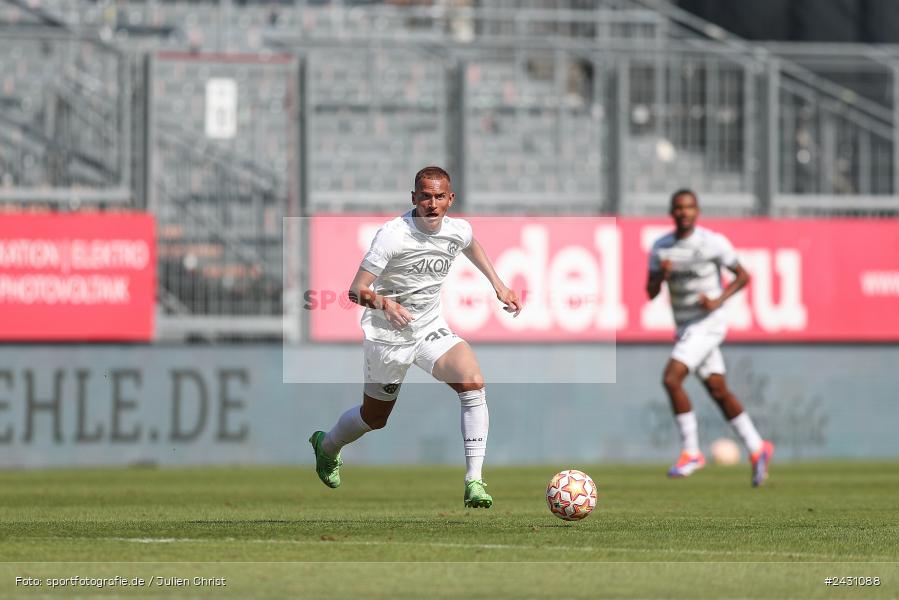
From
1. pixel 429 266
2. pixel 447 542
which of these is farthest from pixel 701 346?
pixel 447 542

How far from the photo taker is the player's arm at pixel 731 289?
1433 centimetres

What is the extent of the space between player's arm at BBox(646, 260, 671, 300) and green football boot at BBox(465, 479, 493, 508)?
17.3 feet

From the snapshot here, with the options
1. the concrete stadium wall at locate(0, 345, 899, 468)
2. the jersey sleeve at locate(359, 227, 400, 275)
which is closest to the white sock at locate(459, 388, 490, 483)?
the jersey sleeve at locate(359, 227, 400, 275)

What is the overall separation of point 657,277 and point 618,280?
6.30 m

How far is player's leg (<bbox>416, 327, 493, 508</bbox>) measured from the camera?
9.73m

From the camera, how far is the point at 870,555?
26.0 feet

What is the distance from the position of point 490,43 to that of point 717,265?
726cm

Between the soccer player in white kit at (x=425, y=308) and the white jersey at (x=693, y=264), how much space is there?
15.9ft

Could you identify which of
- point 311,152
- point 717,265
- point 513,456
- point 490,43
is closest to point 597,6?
point 490,43

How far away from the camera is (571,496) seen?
30.8 feet

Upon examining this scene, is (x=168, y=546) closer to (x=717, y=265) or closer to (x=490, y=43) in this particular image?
(x=717, y=265)

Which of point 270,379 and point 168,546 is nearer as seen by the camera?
point 168,546

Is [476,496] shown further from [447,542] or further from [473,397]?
[447,542]

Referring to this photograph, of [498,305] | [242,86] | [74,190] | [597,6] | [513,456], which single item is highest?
[597,6]
